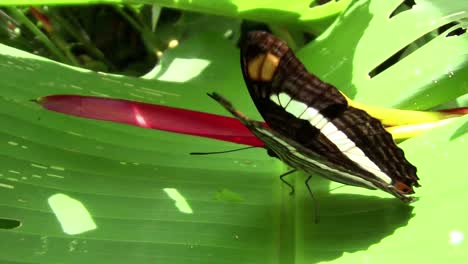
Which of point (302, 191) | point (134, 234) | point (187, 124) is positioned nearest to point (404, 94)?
point (302, 191)

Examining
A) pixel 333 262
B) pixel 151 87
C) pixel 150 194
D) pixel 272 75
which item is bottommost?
pixel 333 262

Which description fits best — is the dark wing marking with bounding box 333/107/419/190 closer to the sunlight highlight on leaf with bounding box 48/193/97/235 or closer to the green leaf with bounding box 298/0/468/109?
the green leaf with bounding box 298/0/468/109

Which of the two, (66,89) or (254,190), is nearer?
(254,190)

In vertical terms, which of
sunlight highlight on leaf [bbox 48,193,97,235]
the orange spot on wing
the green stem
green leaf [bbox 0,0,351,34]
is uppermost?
the green stem

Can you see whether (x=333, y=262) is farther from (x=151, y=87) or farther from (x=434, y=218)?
(x=151, y=87)

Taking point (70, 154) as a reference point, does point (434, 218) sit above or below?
below

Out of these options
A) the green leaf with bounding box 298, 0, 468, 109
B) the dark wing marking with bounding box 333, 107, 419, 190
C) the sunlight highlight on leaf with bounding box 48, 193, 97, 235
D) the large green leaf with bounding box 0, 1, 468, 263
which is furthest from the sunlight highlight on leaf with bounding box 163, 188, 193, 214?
the green leaf with bounding box 298, 0, 468, 109
